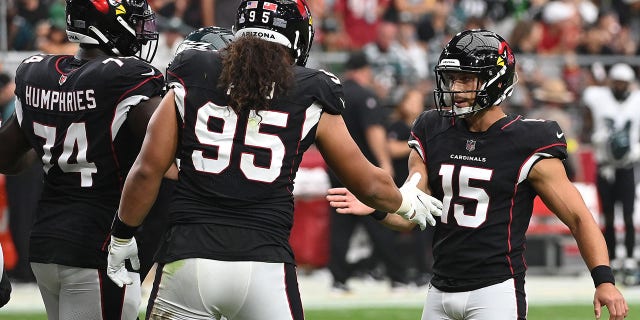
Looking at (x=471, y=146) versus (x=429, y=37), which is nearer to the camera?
(x=471, y=146)

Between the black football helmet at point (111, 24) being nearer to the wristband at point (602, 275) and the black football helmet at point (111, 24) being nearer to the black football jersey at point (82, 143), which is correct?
the black football jersey at point (82, 143)

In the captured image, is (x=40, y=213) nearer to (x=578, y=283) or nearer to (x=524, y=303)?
(x=524, y=303)

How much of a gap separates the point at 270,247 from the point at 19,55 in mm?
9121

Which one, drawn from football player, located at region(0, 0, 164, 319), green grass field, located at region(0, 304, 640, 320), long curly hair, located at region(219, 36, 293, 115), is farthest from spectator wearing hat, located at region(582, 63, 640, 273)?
long curly hair, located at region(219, 36, 293, 115)

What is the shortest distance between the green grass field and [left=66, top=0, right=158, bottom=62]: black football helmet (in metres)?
4.34

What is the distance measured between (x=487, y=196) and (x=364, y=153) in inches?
219

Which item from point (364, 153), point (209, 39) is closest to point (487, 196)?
point (209, 39)

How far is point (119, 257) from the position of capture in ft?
13.4

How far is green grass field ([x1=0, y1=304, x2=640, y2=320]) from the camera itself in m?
8.61

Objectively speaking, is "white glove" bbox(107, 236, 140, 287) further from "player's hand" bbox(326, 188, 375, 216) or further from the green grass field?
the green grass field

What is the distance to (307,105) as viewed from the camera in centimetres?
386

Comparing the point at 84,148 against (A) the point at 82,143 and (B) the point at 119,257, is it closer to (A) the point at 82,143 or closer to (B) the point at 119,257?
(A) the point at 82,143

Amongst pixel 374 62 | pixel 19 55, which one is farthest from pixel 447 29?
pixel 19 55

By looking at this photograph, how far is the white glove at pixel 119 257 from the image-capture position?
408cm
